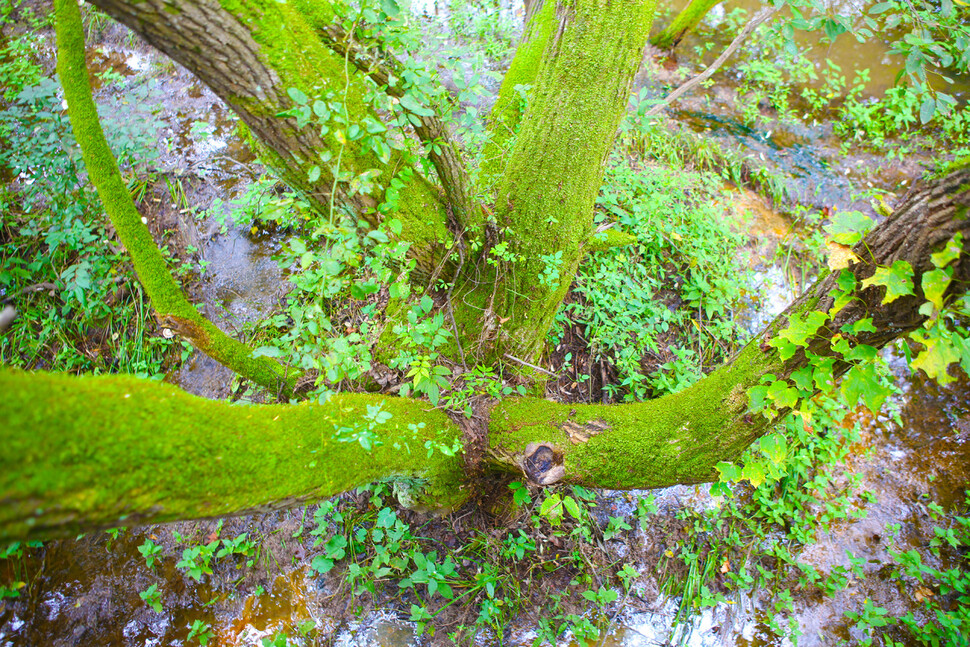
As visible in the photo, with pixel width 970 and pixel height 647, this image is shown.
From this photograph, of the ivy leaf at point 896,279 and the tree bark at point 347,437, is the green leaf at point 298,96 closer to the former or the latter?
the tree bark at point 347,437

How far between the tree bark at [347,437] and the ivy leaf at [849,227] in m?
0.03

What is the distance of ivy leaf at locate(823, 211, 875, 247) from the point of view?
142cm

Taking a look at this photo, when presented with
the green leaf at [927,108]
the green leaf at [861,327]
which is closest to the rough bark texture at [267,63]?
the green leaf at [861,327]

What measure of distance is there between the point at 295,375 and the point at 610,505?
2049 millimetres

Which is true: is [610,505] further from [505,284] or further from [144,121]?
[144,121]

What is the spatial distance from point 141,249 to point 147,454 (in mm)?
1699

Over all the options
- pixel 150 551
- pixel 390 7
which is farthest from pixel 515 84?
pixel 150 551

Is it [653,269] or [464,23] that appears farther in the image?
[464,23]

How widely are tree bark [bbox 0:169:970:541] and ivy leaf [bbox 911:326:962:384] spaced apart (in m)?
0.12

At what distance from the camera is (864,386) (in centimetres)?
136

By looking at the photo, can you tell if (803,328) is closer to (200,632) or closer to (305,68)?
(305,68)

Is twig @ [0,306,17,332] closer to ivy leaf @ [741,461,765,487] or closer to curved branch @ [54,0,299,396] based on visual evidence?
curved branch @ [54,0,299,396]

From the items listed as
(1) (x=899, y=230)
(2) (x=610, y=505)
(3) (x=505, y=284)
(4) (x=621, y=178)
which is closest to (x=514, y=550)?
(2) (x=610, y=505)

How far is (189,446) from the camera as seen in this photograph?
1.15 metres
